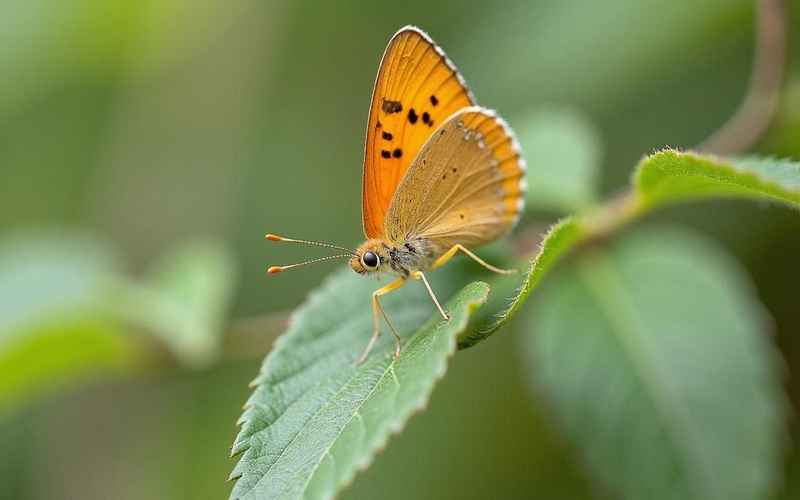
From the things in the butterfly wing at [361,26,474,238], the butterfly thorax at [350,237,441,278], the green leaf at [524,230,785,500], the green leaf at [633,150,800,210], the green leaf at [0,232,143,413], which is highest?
the green leaf at [0,232,143,413]

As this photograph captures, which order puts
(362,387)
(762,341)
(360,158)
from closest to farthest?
(362,387), (762,341), (360,158)

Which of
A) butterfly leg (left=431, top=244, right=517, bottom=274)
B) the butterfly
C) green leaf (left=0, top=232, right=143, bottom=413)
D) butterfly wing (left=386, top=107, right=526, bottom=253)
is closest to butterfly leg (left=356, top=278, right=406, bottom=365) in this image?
the butterfly

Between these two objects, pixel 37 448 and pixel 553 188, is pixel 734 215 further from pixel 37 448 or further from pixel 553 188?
pixel 37 448

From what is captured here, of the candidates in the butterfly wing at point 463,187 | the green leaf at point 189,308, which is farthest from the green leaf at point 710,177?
the green leaf at point 189,308

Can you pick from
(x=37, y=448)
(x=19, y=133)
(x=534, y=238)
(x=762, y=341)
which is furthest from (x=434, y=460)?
(x=19, y=133)

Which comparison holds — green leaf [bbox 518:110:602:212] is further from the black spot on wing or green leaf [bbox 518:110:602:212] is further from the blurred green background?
the black spot on wing

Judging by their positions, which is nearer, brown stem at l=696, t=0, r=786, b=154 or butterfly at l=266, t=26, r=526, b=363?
butterfly at l=266, t=26, r=526, b=363
